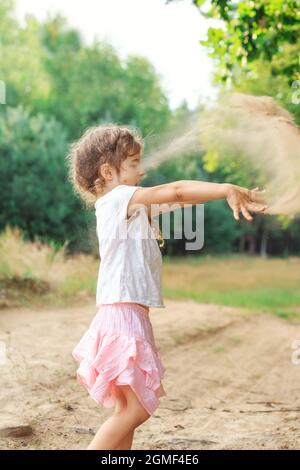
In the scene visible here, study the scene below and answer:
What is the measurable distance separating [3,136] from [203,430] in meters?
11.1

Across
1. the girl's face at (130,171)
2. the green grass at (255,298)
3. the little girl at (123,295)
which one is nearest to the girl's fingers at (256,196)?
the little girl at (123,295)

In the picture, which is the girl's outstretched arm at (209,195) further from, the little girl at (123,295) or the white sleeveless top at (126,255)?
the white sleeveless top at (126,255)

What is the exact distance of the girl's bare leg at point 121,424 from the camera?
2.74m

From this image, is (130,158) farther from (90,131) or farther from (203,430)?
(203,430)

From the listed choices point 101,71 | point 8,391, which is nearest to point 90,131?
point 8,391

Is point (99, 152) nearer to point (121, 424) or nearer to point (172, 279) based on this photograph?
point (121, 424)

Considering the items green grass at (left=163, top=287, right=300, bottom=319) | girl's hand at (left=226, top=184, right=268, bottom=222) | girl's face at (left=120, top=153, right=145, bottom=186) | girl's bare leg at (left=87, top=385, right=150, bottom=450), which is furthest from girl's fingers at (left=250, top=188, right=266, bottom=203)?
green grass at (left=163, top=287, right=300, bottom=319)

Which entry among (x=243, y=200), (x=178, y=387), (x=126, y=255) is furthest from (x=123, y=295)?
(x=178, y=387)

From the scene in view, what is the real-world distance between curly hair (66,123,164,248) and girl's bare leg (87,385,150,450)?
0.70 m

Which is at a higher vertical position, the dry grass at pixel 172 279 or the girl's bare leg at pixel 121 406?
the girl's bare leg at pixel 121 406

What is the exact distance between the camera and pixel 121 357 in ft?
9.18

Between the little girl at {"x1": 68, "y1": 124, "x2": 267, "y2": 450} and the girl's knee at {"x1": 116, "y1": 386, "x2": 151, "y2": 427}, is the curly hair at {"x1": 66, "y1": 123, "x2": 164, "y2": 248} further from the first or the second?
the girl's knee at {"x1": 116, "y1": 386, "x2": 151, "y2": 427}

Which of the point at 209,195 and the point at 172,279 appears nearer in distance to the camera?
the point at 209,195

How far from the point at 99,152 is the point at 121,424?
1.13 m
